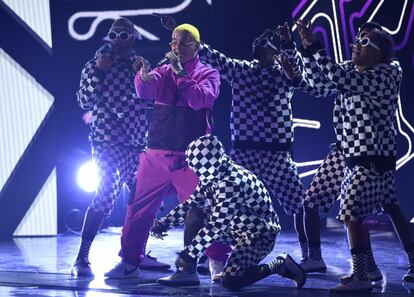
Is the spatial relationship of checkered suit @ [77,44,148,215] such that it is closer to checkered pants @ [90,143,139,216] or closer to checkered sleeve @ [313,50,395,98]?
checkered pants @ [90,143,139,216]

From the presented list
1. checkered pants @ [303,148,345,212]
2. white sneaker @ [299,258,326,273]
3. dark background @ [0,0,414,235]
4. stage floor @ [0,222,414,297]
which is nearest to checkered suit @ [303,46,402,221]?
checkered pants @ [303,148,345,212]

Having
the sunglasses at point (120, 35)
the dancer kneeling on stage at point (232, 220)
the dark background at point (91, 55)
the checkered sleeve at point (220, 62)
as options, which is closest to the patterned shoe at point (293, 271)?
the dancer kneeling on stage at point (232, 220)

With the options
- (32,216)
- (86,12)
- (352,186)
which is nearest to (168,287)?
(352,186)

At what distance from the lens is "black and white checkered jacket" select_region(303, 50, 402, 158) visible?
19.3ft

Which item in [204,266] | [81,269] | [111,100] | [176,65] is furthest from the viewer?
[111,100]

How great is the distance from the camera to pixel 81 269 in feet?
21.6

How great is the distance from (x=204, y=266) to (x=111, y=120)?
52.2 inches

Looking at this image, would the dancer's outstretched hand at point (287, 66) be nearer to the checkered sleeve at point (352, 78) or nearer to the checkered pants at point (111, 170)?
the checkered sleeve at point (352, 78)

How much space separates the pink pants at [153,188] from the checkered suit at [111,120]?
1.25 ft

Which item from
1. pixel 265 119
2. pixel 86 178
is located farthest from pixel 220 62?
pixel 86 178

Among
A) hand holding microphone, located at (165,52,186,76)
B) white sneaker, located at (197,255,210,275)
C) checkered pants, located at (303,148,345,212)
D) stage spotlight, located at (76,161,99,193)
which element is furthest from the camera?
stage spotlight, located at (76,161,99,193)

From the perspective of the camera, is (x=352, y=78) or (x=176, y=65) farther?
(x=176, y=65)

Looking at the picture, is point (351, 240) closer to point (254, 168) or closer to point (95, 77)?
point (254, 168)

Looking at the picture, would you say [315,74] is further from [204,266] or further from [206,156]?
[204,266]
